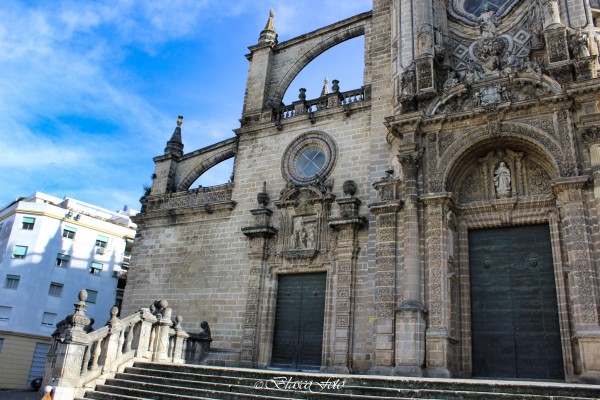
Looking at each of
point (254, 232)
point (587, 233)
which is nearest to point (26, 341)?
point (254, 232)

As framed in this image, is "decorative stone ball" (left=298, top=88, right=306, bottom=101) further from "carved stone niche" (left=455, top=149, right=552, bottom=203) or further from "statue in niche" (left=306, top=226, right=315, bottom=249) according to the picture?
"carved stone niche" (left=455, top=149, right=552, bottom=203)

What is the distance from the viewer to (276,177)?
17078 millimetres

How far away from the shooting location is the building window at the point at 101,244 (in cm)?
3391

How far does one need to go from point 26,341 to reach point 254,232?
65.4ft

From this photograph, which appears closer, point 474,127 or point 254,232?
point 474,127

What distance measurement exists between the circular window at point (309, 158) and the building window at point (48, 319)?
68.8ft

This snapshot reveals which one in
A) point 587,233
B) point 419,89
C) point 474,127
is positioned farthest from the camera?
point 419,89

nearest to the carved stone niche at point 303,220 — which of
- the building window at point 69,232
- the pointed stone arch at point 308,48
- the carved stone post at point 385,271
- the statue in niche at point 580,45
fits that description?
the carved stone post at point 385,271

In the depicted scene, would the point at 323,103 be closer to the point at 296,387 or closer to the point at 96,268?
the point at 296,387

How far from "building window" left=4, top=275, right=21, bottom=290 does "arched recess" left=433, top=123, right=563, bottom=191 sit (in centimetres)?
2662

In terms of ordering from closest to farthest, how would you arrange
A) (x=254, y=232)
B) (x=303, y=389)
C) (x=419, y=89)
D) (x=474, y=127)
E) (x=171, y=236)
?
(x=303, y=389) → (x=474, y=127) → (x=419, y=89) → (x=254, y=232) → (x=171, y=236)

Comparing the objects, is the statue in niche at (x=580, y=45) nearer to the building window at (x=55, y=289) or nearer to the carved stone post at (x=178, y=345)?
the carved stone post at (x=178, y=345)

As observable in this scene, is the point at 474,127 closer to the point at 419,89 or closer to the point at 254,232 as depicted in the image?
the point at 419,89

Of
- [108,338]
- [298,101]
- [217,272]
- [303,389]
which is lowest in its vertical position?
[303,389]
